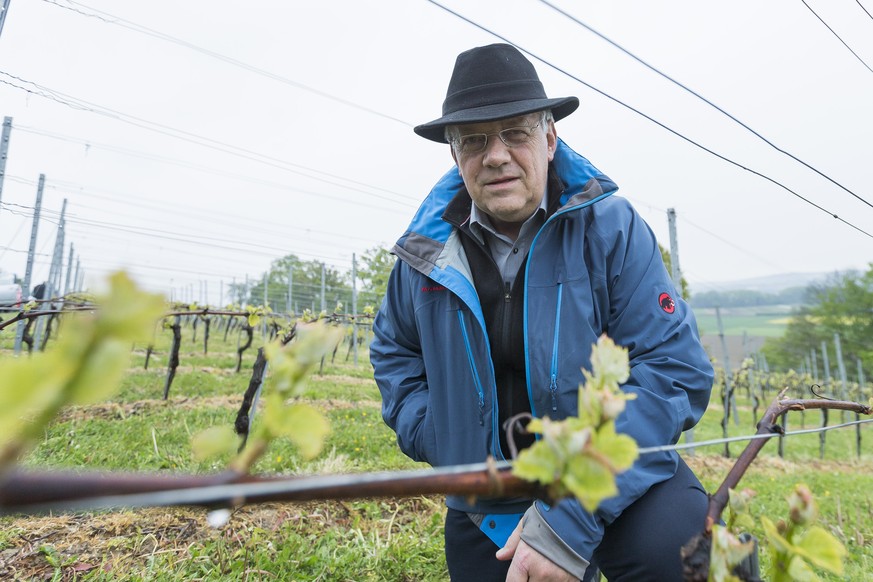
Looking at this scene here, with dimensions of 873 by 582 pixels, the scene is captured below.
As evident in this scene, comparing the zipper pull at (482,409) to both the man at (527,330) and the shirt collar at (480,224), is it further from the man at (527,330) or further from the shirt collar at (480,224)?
the shirt collar at (480,224)

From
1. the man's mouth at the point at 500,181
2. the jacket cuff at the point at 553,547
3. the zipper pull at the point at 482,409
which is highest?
the man's mouth at the point at 500,181

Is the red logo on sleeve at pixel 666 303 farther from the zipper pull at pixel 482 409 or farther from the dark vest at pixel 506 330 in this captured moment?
the zipper pull at pixel 482 409

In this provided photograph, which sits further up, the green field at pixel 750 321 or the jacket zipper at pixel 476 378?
the green field at pixel 750 321

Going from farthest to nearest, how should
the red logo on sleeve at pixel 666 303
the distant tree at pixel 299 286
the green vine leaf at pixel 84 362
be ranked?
the distant tree at pixel 299 286 < the red logo on sleeve at pixel 666 303 < the green vine leaf at pixel 84 362

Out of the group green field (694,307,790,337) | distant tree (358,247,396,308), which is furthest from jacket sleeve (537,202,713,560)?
green field (694,307,790,337)

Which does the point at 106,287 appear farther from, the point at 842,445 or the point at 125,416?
the point at 842,445

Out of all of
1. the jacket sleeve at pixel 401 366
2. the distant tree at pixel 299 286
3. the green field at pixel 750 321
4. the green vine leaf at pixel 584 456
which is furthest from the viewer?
the green field at pixel 750 321

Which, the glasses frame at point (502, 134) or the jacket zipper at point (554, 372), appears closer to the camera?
the jacket zipper at point (554, 372)

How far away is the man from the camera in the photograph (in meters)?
1.40

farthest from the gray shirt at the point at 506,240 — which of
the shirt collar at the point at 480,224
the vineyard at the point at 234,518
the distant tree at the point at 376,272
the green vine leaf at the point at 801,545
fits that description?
the distant tree at the point at 376,272

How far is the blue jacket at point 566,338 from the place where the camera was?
4.66ft

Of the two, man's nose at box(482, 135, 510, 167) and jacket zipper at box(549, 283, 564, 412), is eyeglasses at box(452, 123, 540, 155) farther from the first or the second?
jacket zipper at box(549, 283, 564, 412)

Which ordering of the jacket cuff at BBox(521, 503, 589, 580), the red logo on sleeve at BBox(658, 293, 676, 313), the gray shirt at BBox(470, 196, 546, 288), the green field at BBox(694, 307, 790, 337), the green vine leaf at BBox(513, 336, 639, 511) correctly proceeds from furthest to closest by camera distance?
the green field at BBox(694, 307, 790, 337)
the gray shirt at BBox(470, 196, 546, 288)
the red logo on sleeve at BBox(658, 293, 676, 313)
the jacket cuff at BBox(521, 503, 589, 580)
the green vine leaf at BBox(513, 336, 639, 511)

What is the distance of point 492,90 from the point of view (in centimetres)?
179
